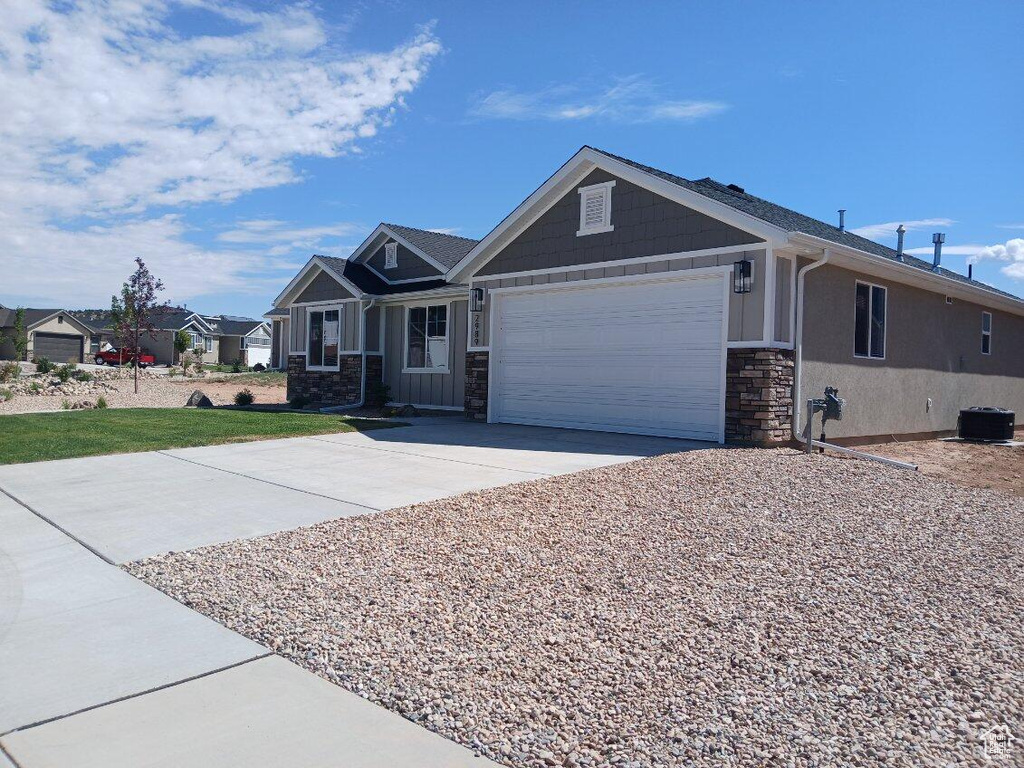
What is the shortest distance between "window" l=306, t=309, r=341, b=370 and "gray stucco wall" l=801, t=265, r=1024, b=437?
12094mm

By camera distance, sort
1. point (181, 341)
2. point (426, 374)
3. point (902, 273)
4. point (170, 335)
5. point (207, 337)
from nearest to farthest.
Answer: point (902, 273) < point (426, 374) < point (181, 341) < point (170, 335) < point (207, 337)

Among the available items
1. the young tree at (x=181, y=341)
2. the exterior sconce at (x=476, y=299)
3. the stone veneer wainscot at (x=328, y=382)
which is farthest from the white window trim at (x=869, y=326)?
the young tree at (x=181, y=341)

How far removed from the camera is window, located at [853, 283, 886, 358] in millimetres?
12422

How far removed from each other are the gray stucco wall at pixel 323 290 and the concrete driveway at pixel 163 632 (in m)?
10.5

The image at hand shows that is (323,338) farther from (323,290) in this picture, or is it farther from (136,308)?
(136,308)

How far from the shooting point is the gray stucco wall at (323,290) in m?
19.4

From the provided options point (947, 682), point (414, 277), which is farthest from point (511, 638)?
point (414, 277)

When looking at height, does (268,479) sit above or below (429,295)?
below

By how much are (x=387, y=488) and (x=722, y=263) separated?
20.2ft

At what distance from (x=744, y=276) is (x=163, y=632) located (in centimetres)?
885

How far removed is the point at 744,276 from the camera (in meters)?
10.7

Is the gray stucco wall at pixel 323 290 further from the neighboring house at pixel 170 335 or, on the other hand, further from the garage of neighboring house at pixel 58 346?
the neighboring house at pixel 170 335

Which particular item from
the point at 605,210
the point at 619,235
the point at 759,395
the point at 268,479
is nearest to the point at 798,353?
the point at 759,395

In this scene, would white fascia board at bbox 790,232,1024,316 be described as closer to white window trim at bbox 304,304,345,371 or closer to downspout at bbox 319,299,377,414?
downspout at bbox 319,299,377,414
